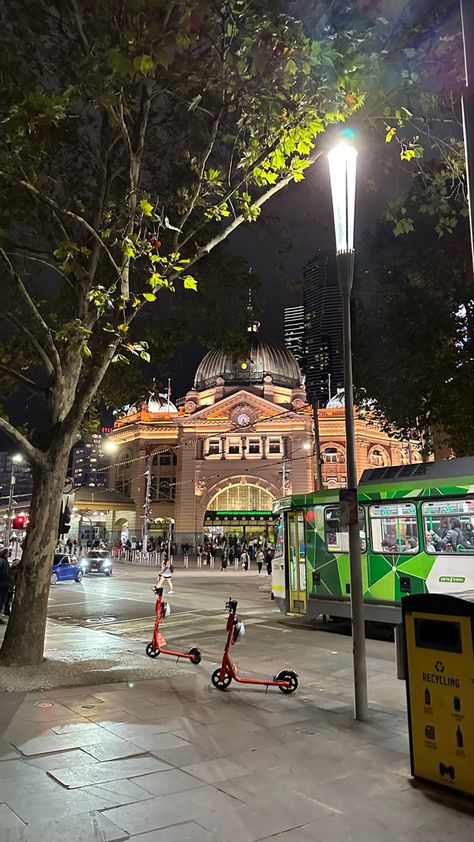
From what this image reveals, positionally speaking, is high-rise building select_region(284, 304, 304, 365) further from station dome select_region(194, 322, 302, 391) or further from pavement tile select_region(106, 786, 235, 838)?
pavement tile select_region(106, 786, 235, 838)

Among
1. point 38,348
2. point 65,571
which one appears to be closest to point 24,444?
point 38,348

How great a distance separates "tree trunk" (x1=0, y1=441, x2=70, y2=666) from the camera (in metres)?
9.20

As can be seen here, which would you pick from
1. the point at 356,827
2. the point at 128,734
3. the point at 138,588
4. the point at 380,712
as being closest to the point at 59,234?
the point at 128,734

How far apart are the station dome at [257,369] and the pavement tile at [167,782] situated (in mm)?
74870

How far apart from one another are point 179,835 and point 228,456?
2759 inches

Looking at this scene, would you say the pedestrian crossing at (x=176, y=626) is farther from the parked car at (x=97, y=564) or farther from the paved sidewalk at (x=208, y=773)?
the parked car at (x=97, y=564)

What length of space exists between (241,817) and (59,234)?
9806 mm

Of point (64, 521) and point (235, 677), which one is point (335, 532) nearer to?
point (64, 521)

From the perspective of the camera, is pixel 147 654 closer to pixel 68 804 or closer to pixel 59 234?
pixel 68 804

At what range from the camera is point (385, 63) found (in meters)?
7.89

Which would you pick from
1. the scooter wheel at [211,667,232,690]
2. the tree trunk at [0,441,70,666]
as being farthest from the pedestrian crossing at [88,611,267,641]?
the scooter wheel at [211,667,232,690]

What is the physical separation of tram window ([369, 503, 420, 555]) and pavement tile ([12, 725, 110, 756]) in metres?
8.31

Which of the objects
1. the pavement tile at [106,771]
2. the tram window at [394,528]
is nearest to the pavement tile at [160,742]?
the pavement tile at [106,771]

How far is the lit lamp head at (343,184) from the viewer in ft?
25.2
